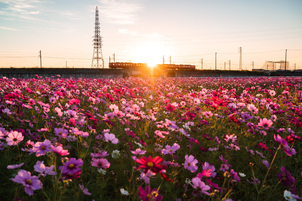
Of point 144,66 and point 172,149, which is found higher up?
point 144,66

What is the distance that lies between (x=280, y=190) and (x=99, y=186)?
1542 millimetres

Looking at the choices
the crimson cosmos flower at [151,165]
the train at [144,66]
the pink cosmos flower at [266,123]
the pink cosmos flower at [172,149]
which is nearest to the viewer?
the crimson cosmos flower at [151,165]

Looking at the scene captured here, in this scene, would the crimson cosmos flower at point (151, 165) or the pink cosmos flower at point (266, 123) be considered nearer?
the crimson cosmos flower at point (151, 165)

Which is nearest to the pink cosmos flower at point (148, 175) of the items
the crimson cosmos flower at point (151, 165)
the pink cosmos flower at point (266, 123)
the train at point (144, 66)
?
the crimson cosmos flower at point (151, 165)

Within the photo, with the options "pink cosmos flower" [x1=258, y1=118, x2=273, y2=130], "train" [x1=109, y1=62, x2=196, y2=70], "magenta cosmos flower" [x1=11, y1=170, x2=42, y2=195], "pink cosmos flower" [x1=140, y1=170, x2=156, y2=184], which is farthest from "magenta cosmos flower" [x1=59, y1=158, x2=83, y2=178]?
"train" [x1=109, y1=62, x2=196, y2=70]

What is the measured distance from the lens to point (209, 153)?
89.7 inches

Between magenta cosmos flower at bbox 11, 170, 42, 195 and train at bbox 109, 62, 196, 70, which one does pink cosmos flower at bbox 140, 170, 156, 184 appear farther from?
train at bbox 109, 62, 196, 70

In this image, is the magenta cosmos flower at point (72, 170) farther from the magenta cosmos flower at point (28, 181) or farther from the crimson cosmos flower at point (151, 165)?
the crimson cosmos flower at point (151, 165)

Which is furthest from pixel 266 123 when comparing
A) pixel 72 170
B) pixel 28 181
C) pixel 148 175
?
pixel 28 181

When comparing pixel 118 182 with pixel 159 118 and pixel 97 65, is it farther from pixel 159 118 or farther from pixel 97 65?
pixel 97 65

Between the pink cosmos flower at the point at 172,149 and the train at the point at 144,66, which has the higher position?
the train at the point at 144,66

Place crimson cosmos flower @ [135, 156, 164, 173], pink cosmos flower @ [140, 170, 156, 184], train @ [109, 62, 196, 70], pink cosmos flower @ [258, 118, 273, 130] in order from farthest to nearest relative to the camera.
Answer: train @ [109, 62, 196, 70] → pink cosmos flower @ [258, 118, 273, 130] → pink cosmos flower @ [140, 170, 156, 184] → crimson cosmos flower @ [135, 156, 164, 173]

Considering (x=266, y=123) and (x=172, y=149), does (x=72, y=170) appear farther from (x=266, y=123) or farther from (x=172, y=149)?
(x=266, y=123)

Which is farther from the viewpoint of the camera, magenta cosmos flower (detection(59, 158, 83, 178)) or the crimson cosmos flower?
magenta cosmos flower (detection(59, 158, 83, 178))
